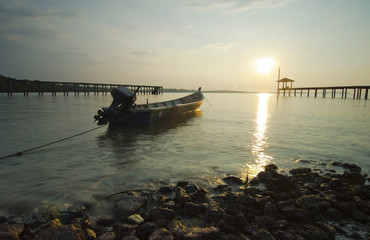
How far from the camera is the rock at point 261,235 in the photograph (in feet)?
9.63

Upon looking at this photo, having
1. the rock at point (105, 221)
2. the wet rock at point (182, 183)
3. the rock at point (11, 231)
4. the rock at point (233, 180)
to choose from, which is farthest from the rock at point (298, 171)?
the rock at point (11, 231)

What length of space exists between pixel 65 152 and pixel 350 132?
15.1 metres

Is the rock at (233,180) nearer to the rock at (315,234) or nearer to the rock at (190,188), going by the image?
the rock at (190,188)

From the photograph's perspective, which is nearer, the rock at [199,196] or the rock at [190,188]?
the rock at [199,196]

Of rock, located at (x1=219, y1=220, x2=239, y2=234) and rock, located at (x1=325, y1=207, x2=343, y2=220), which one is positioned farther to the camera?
rock, located at (x1=325, y1=207, x2=343, y2=220)

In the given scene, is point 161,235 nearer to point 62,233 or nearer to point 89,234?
point 89,234

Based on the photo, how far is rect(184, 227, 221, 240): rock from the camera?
2939 mm

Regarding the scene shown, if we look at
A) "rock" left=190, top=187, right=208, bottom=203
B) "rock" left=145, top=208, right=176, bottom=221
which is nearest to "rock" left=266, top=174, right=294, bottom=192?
"rock" left=190, top=187, right=208, bottom=203

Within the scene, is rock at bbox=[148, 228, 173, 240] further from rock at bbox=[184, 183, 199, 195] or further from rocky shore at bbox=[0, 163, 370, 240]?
rock at bbox=[184, 183, 199, 195]

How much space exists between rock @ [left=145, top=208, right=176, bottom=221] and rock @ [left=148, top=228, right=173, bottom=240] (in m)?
0.42

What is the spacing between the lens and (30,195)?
4.46 meters

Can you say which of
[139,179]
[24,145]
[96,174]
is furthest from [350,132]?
[24,145]

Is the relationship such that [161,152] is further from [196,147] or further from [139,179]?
[139,179]

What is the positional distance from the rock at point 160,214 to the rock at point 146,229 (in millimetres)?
262
